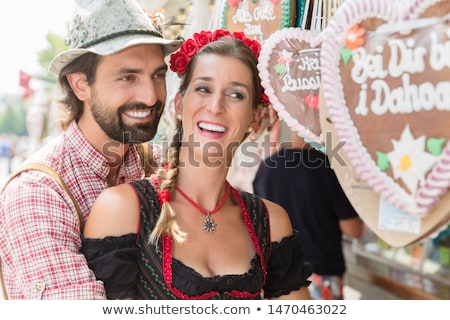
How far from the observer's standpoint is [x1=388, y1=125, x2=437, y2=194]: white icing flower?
2.99 feet

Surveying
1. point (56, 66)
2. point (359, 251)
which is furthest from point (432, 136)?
point (359, 251)

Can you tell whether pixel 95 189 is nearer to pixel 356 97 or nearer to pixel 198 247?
pixel 198 247

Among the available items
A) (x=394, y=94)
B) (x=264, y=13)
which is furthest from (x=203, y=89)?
(x=394, y=94)

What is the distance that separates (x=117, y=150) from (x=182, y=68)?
31 cm

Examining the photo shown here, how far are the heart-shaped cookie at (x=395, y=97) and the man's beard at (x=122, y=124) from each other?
0.54m

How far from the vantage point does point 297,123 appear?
4.09ft

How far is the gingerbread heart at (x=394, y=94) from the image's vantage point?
89 cm

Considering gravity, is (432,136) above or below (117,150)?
above

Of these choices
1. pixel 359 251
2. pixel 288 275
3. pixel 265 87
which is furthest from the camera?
pixel 359 251

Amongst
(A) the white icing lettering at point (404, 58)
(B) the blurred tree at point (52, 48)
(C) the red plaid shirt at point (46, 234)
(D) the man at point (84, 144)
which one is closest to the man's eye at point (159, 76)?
(D) the man at point (84, 144)

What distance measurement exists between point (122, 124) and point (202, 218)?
332 mm
